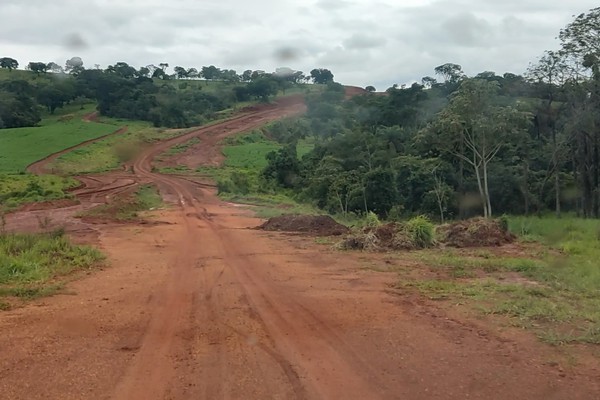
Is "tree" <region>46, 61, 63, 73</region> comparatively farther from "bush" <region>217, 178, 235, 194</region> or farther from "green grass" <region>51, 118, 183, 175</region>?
"bush" <region>217, 178, 235, 194</region>

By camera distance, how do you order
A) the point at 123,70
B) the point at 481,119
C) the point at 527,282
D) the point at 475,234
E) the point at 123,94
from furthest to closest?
1. the point at 123,70
2. the point at 123,94
3. the point at 481,119
4. the point at 475,234
5. the point at 527,282

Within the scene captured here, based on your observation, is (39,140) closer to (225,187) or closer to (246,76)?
(225,187)

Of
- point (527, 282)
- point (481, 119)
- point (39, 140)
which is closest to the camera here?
point (527, 282)

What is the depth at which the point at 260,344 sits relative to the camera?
661 centimetres

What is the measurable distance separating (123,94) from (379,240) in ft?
177

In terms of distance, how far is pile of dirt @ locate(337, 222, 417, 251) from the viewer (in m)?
14.3

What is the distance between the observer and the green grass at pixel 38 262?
9.31 metres

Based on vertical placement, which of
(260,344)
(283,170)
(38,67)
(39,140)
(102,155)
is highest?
(38,67)

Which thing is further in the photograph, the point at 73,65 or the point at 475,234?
the point at 73,65

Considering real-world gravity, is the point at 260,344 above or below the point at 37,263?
below

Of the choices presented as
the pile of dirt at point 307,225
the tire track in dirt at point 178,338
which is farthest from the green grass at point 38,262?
the pile of dirt at point 307,225

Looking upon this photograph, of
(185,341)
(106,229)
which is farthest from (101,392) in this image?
(106,229)

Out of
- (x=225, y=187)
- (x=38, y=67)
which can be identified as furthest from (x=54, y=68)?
(x=225, y=187)

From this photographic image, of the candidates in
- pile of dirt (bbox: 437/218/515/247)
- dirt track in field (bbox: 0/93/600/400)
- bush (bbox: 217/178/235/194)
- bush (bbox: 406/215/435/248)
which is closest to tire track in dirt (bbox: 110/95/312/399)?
dirt track in field (bbox: 0/93/600/400)
